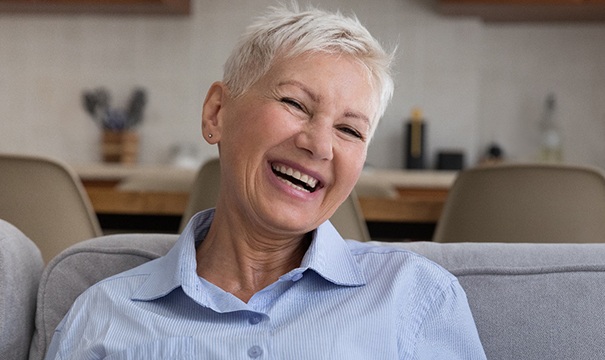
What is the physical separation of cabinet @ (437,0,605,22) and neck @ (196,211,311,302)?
360 centimetres

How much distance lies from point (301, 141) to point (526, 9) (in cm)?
386

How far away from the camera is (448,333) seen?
4.27 ft

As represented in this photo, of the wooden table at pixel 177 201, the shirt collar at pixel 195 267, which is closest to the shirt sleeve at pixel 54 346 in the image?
the shirt collar at pixel 195 267

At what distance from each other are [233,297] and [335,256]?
6.8 inches

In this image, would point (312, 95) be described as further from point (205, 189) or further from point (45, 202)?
point (45, 202)

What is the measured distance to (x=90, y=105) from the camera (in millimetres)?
5270

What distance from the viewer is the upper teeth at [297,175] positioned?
1375mm

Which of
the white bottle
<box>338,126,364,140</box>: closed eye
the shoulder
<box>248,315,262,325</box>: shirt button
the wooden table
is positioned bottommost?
the white bottle

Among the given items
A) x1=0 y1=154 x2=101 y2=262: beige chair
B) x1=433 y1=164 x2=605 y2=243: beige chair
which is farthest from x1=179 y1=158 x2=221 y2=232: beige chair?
x1=433 y1=164 x2=605 y2=243: beige chair

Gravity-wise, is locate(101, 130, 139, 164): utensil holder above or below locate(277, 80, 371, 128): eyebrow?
below

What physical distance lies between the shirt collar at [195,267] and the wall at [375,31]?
382cm

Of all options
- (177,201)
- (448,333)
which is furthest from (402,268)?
(177,201)

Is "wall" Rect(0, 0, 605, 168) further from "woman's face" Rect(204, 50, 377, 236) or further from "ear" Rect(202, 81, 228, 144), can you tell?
"woman's face" Rect(204, 50, 377, 236)

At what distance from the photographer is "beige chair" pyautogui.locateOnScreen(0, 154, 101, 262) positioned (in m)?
2.35
